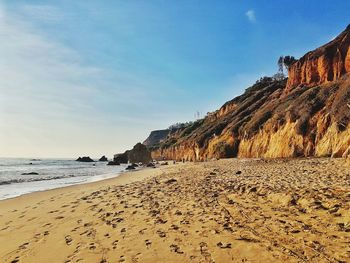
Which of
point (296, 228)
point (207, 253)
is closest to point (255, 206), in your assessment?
point (296, 228)

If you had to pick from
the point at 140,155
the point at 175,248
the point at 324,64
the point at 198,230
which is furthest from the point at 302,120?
the point at 140,155

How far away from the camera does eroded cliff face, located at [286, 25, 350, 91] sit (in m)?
49.7

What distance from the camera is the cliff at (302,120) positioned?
3139 centimetres

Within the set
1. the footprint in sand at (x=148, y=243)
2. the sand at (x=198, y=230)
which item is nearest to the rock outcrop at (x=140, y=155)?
the sand at (x=198, y=230)

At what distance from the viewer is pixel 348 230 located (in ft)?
20.8

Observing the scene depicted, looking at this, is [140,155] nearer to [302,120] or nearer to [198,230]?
[302,120]

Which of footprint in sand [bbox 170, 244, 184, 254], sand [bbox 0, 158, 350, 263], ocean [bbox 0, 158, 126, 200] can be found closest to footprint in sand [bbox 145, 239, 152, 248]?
sand [bbox 0, 158, 350, 263]

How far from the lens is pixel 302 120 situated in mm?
36812

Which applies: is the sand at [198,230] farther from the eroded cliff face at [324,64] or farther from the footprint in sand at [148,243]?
the eroded cliff face at [324,64]

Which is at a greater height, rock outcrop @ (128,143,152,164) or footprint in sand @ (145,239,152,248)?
rock outcrop @ (128,143,152,164)

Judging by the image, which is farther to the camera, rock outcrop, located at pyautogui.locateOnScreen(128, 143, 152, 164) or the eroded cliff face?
rock outcrop, located at pyautogui.locateOnScreen(128, 143, 152, 164)

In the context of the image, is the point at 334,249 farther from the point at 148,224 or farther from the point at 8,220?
the point at 8,220

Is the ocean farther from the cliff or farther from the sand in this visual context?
the cliff

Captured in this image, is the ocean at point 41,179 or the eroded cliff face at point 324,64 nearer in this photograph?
the ocean at point 41,179
